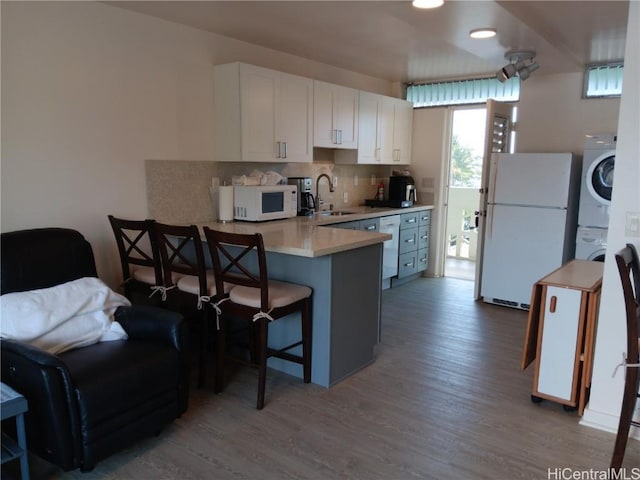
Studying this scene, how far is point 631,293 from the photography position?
2113mm

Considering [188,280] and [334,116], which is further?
[334,116]

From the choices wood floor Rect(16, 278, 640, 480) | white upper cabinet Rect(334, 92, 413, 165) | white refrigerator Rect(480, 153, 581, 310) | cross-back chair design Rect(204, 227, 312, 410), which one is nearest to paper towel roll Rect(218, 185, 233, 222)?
cross-back chair design Rect(204, 227, 312, 410)

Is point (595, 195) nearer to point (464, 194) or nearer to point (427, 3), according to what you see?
point (427, 3)

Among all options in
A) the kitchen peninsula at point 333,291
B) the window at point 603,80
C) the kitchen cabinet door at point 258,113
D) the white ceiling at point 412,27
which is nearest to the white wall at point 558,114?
the window at point 603,80

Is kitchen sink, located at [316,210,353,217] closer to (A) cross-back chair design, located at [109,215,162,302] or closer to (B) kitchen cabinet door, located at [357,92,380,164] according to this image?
(B) kitchen cabinet door, located at [357,92,380,164]

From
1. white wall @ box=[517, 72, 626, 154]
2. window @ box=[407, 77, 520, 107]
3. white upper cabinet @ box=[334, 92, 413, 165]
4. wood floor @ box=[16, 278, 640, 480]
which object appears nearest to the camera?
wood floor @ box=[16, 278, 640, 480]

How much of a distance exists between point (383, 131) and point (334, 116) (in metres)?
0.99

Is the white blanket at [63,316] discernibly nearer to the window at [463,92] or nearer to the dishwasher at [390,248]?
the dishwasher at [390,248]

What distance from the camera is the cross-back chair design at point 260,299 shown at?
9.11 feet

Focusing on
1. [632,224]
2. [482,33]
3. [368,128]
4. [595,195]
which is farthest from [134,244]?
[595,195]

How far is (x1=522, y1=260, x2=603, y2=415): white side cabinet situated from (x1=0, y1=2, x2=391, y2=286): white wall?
284cm

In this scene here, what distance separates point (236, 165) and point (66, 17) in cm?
176

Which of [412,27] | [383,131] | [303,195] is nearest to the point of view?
[412,27]

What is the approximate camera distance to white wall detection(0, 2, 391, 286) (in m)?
2.93
